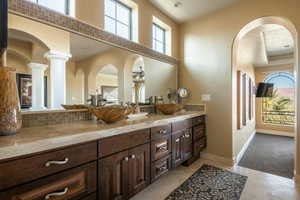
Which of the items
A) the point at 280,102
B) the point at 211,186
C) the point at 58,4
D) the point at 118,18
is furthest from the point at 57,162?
the point at 280,102

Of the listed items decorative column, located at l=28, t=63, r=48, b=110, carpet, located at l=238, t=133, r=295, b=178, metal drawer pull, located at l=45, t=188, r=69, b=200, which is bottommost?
carpet, located at l=238, t=133, r=295, b=178

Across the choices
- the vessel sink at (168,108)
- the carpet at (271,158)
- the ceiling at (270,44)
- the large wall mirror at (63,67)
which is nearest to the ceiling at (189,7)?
the ceiling at (270,44)

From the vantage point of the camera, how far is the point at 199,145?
8.83 feet

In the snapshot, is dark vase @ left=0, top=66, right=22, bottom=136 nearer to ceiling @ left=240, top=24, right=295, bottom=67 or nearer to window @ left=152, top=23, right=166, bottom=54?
window @ left=152, top=23, right=166, bottom=54

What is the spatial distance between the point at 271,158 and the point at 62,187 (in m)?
3.61

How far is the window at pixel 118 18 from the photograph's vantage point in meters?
2.05

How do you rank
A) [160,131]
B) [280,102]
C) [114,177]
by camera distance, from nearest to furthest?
[114,177] → [160,131] → [280,102]

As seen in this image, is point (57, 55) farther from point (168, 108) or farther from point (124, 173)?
point (168, 108)

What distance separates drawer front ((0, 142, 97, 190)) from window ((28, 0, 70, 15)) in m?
1.35

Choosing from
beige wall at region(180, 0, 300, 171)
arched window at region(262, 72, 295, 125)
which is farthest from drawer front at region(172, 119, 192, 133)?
arched window at region(262, 72, 295, 125)

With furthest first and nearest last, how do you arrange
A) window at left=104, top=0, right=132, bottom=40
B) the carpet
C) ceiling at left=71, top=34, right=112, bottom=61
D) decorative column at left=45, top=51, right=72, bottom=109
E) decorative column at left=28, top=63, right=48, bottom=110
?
the carpet
window at left=104, top=0, right=132, bottom=40
ceiling at left=71, top=34, right=112, bottom=61
decorative column at left=45, top=51, right=72, bottom=109
decorative column at left=28, top=63, right=48, bottom=110

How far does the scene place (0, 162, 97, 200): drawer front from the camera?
2.68ft

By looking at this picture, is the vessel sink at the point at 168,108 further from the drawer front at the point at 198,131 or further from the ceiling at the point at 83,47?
the ceiling at the point at 83,47

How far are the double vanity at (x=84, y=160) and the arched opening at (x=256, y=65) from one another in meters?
1.73
